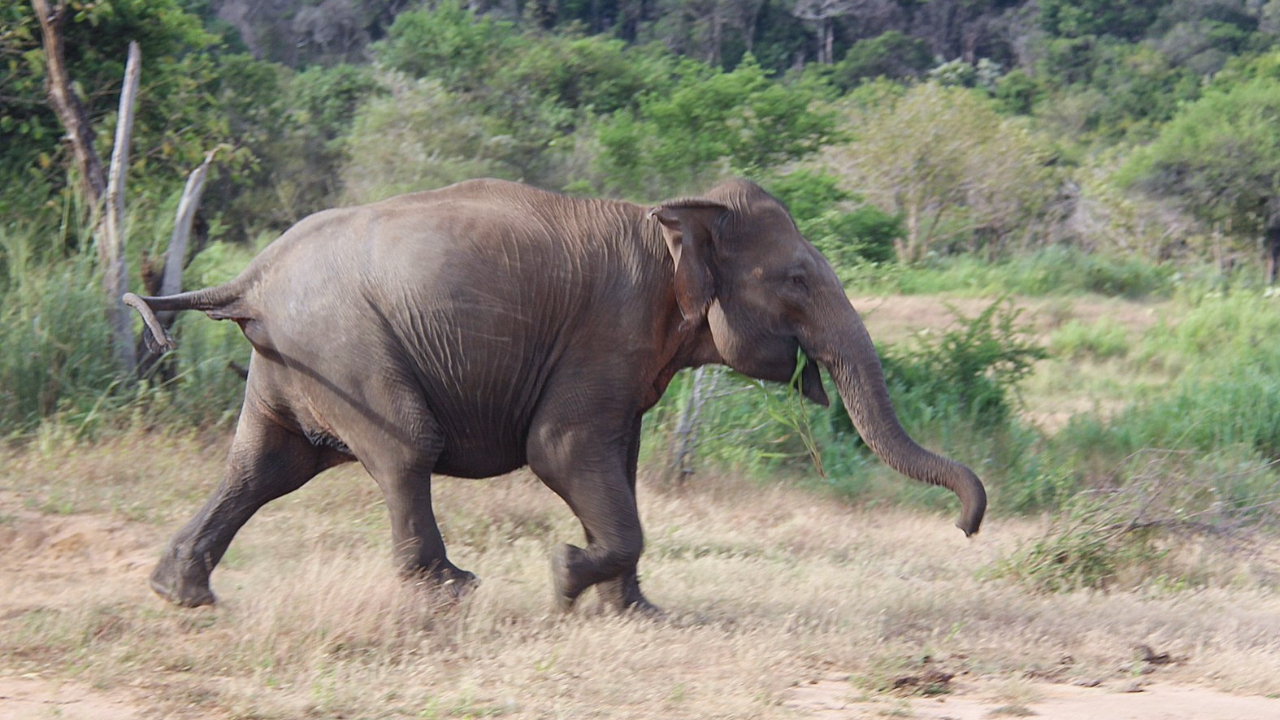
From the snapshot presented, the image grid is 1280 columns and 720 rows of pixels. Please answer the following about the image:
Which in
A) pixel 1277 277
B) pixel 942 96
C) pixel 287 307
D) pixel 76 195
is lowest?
pixel 1277 277

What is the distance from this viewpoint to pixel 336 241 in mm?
5715

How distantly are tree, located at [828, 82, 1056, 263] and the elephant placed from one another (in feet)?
58.9

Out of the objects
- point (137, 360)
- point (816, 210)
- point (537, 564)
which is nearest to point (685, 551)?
point (537, 564)

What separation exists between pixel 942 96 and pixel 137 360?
62.8ft

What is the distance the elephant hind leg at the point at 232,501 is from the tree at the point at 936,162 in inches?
728

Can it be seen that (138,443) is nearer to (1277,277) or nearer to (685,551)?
(685,551)

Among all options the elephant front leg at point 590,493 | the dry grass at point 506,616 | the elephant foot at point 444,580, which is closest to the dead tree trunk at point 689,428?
the dry grass at point 506,616

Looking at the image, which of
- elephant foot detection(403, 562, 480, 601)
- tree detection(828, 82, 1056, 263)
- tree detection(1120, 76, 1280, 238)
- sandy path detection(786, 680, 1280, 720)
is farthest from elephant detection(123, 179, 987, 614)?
tree detection(1120, 76, 1280, 238)

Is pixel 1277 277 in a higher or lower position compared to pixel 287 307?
lower

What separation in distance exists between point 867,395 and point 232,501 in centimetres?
274

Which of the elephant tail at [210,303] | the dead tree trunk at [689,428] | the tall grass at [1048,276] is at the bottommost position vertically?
the tall grass at [1048,276]

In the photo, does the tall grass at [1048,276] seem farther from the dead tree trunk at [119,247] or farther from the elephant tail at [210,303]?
the elephant tail at [210,303]

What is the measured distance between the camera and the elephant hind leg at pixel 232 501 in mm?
5957

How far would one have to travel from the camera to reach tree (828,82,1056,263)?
81.6 feet
